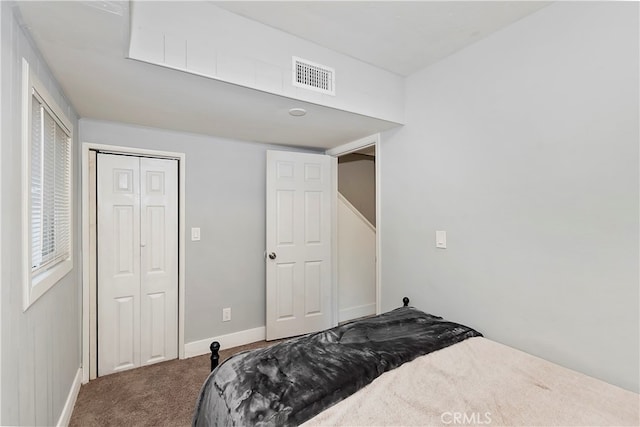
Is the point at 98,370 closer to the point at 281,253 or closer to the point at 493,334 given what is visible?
the point at 281,253

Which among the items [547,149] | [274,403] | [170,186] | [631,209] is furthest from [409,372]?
[170,186]

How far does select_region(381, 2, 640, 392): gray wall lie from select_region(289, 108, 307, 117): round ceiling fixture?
935 mm

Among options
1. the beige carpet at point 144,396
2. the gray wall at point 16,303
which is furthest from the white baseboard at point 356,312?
the gray wall at point 16,303

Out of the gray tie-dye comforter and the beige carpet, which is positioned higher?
the gray tie-dye comforter

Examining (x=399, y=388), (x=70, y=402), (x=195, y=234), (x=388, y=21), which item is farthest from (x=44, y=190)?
(x=388, y=21)

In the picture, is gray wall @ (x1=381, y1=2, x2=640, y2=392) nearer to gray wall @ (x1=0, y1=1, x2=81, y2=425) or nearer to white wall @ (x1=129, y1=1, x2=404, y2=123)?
white wall @ (x1=129, y1=1, x2=404, y2=123)

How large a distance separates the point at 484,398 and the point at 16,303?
1.91 meters

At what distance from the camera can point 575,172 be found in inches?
61.9

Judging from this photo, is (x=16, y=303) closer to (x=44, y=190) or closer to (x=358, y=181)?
(x=44, y=190)

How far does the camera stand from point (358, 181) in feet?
15.9

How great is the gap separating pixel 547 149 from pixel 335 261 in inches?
90.5
